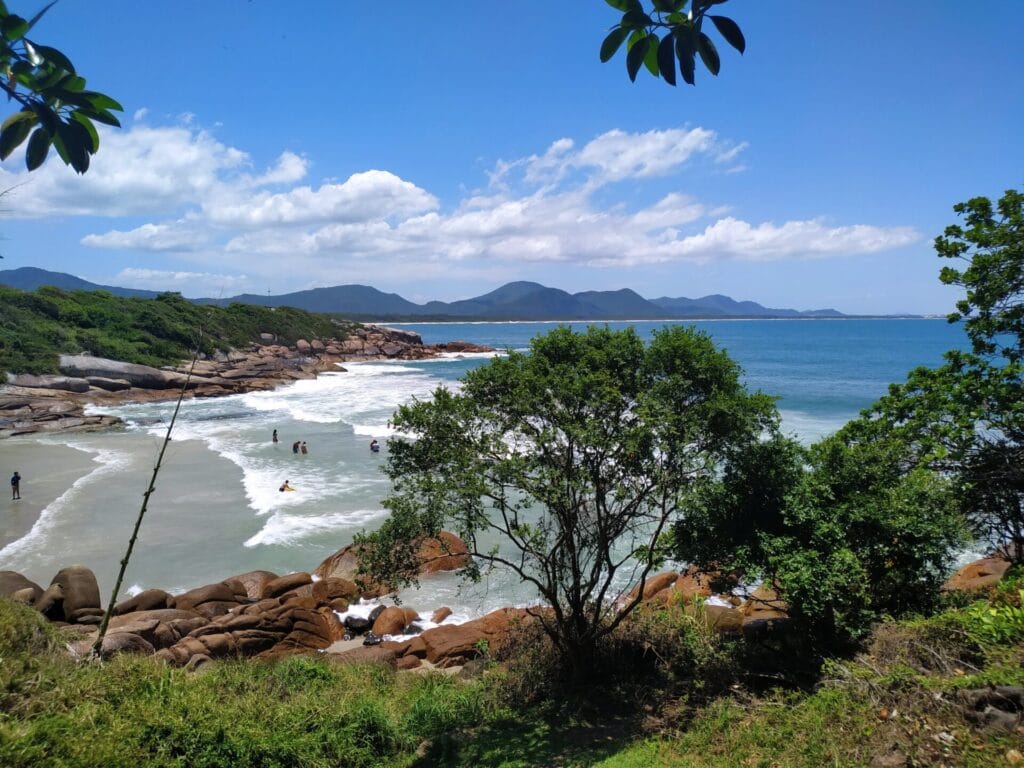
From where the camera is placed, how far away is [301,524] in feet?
68.4

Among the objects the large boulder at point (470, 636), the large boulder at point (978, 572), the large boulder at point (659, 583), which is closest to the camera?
the large boulder at point (470, 636)

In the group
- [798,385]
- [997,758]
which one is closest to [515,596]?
[997,758]

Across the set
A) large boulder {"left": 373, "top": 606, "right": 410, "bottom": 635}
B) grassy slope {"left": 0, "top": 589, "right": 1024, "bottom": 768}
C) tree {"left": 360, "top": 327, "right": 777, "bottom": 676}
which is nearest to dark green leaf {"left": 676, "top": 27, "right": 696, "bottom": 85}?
grassy slope {"left": 0, "top": 589, "right": 1024, "bottom": 768}

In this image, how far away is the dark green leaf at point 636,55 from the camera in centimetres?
182

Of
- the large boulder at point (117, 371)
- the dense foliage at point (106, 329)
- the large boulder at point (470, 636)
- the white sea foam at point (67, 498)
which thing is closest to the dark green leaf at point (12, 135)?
the large boulder at point (470, 636)

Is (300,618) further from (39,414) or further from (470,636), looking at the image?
(39,414)

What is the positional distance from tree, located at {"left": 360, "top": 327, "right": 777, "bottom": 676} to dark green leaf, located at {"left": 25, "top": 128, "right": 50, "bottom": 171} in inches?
275

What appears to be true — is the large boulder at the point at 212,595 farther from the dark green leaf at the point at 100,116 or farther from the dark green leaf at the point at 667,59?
the dark green leaf at the point at 667,59

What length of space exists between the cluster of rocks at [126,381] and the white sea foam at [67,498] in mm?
5846

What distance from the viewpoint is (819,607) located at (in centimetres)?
841

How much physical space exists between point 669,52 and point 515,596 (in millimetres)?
15769

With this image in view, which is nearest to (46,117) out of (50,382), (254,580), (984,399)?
(984,399)

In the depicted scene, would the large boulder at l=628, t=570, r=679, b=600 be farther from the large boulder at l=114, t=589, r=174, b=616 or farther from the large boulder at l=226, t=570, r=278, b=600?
the large boulder at l=114, t=589, r=174, b=616

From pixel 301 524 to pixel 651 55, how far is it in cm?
2114
